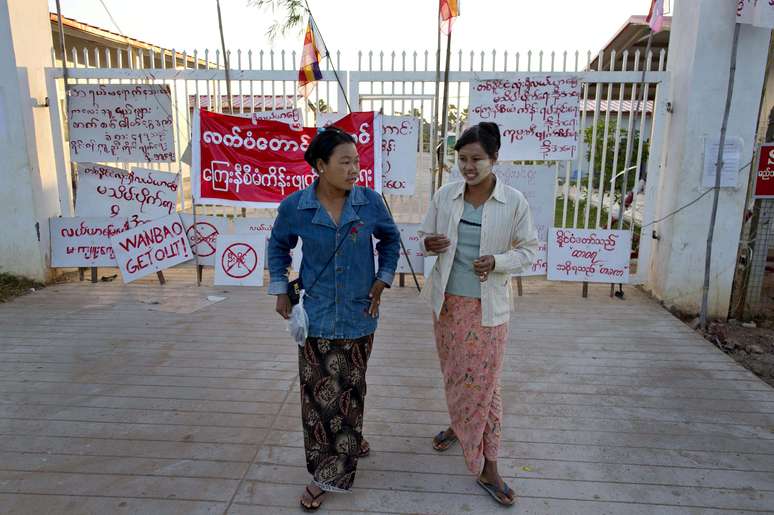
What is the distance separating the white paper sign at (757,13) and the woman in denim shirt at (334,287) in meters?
4.13

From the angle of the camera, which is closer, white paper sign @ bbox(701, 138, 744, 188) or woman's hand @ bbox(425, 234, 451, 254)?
woman's hand @ bbox(425, 234, 451, 254)

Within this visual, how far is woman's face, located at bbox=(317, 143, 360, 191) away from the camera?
238cm

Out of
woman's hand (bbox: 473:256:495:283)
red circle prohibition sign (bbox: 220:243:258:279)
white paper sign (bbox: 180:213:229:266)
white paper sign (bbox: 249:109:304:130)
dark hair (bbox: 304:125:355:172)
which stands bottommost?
red circle prohibition sign (bbox: 220:243:258:279)

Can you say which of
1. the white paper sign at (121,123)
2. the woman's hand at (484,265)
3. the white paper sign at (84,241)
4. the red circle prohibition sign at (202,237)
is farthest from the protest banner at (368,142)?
the woman's hand at (484,265)

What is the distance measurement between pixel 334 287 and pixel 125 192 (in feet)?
15.2

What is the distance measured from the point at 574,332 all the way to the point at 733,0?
3398 millimetres

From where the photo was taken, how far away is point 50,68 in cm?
602

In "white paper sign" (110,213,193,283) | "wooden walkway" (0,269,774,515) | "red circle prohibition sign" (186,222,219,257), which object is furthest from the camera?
"red circle prohibition sign" (186,222,219,257)

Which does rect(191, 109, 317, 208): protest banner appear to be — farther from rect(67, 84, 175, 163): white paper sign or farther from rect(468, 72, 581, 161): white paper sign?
rect(468, 72, 581, 161): white paper sign

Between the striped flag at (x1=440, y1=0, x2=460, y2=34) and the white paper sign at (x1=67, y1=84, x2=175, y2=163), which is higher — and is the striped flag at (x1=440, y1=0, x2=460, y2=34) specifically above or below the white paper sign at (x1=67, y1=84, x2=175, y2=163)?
above

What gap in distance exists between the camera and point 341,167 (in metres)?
2.39

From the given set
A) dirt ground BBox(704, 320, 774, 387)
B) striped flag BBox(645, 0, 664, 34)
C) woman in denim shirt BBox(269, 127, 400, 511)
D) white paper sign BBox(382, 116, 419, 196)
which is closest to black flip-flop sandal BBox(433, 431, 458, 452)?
woman in denim shirt BBox(269, 127, 400, 511)

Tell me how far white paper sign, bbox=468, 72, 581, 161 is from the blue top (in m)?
3.30

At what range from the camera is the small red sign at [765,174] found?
5074 millimetres
